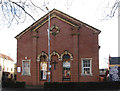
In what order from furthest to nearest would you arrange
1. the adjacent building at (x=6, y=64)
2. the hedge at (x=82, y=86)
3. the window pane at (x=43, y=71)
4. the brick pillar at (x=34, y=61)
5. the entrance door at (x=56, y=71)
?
the adjacent building at (x=6, y=64) → the window pane at (x=43, y=71) → the brick pillar at (x=34, y=61) → the entrance door at (x=56, y=71) → the hedge at (x=82, y=86)

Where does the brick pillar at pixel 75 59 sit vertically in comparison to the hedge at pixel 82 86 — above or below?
above

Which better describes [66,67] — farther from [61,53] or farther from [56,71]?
[61,53]

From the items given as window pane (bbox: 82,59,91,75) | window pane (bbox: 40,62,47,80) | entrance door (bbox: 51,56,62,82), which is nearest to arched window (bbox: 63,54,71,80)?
entrance door (bbox: 51,56,62,82)

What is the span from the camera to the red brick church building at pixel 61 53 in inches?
1092

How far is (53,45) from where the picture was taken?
94.6 ft

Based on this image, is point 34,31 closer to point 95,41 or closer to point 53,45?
point 53,45

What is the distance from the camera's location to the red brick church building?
27.7m

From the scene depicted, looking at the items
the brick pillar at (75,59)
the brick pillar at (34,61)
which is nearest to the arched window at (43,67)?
the brick pillar at (34,61)

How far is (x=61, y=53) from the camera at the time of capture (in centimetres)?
2839

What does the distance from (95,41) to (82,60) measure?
10.6ft

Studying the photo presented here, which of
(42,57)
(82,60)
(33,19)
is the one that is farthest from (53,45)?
(33,19)


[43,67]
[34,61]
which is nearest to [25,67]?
[34,61]

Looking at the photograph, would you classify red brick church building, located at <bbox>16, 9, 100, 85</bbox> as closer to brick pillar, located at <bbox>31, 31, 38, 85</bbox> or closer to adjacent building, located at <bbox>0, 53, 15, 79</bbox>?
brick pillar, located at <bbox>31, 31, 38, 85</bbox>

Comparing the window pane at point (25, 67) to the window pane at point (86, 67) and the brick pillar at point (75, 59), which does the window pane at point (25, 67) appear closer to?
the brick pillar at point (75, 59)
